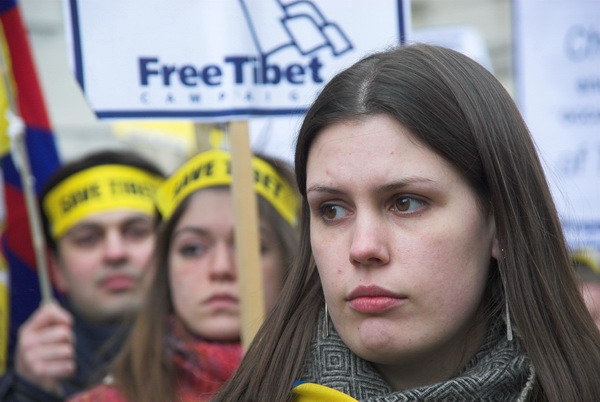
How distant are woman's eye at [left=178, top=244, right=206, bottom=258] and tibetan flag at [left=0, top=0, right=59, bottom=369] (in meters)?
1.04

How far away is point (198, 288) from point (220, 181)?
44 centimetres

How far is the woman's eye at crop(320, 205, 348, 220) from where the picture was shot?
7.02 ft

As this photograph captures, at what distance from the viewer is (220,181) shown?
360cm

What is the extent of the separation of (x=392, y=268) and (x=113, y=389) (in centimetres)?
173

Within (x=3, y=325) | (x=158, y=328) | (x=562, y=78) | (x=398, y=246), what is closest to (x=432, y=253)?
(x=398, y=246)

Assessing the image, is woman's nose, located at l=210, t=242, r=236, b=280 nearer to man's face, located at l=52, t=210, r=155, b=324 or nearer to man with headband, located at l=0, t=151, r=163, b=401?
man with headband, located at l=0, t=151, r=163, b=401

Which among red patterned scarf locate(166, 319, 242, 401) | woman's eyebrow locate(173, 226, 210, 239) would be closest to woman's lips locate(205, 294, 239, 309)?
red patterned scarf locate(166, 319, 242, 401)

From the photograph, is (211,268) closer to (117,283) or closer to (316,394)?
(117,283)

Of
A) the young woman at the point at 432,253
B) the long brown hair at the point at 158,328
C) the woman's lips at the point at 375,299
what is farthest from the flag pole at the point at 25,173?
the woman's lips at the point at 375,299

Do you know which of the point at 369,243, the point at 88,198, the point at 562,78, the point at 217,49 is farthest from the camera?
the point at 562,78

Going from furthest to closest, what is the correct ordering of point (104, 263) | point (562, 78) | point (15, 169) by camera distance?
point (562, 78), point (104, 263), point (15, 169)

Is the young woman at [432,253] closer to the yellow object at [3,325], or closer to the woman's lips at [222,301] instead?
the woman's lips at [222,301]

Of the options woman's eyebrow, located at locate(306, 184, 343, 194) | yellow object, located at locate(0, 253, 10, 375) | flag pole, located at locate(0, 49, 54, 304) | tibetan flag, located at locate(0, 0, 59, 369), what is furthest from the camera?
yellow object, located at locate(0, 253, 10, 375)

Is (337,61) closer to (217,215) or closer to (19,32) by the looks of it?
(217,215)
